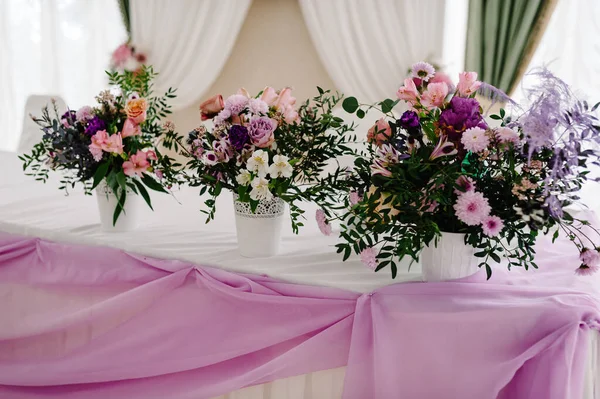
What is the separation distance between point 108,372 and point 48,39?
3.85 m

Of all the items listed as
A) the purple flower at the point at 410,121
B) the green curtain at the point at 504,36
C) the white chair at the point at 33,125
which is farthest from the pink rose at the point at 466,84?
the white chair at the point at 33,125

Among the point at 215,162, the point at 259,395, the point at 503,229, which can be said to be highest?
the point at 215,162

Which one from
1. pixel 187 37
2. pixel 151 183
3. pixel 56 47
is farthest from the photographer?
pixel 56 47

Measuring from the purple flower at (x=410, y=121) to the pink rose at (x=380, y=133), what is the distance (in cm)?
5

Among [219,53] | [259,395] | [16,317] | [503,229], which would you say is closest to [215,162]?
[259,395]

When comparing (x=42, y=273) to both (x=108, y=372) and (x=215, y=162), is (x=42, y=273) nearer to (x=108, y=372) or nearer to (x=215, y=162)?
(x=108, y=372)

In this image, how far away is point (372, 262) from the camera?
51.6 inches

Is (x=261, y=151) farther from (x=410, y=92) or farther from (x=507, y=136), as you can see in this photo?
(x=507, y=136)

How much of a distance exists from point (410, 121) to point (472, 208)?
23cm

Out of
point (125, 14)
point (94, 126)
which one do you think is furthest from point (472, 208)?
point (125, 14)

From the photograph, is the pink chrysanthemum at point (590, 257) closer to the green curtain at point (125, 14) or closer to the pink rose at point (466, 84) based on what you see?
the pink rose at point (466, 84)

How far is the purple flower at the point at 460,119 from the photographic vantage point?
1255mm

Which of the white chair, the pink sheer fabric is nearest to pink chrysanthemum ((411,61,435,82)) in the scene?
the pink sheer fabric

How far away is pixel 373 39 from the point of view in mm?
3705
